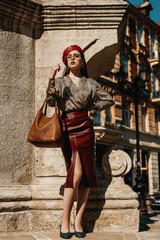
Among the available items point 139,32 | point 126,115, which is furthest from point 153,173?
point 139,32

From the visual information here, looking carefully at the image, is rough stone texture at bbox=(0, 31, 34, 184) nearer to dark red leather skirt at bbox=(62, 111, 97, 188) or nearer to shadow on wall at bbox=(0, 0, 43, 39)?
shadow on wall at bbox=(0, 0, 43, 39)

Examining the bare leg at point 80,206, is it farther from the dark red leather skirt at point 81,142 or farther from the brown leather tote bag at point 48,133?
the brown leather tote bag at point 48,133

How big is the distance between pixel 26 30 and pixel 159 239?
3161 millimetres

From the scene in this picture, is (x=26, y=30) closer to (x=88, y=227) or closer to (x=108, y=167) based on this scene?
(x=108, y=167)

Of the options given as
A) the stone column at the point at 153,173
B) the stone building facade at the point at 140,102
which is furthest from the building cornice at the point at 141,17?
the stone column at the point at 153,173

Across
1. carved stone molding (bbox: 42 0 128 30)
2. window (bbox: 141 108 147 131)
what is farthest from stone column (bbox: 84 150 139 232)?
window (bbox: 141 108 147 131)

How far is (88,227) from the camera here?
13.0ft

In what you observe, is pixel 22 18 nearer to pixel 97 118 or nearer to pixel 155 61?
pixel 97 118

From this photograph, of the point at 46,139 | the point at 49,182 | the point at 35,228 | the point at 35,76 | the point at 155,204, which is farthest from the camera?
the point at 155,204

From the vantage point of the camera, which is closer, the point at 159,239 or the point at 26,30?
the point at 159,239

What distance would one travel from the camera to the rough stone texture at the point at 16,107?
4.10 metres

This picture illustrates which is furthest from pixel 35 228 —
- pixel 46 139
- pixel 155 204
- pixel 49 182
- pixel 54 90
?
pixel 155 204

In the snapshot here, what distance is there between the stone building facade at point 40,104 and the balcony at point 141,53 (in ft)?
77.7

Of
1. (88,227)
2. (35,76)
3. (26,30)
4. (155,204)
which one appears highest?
(26,30)
